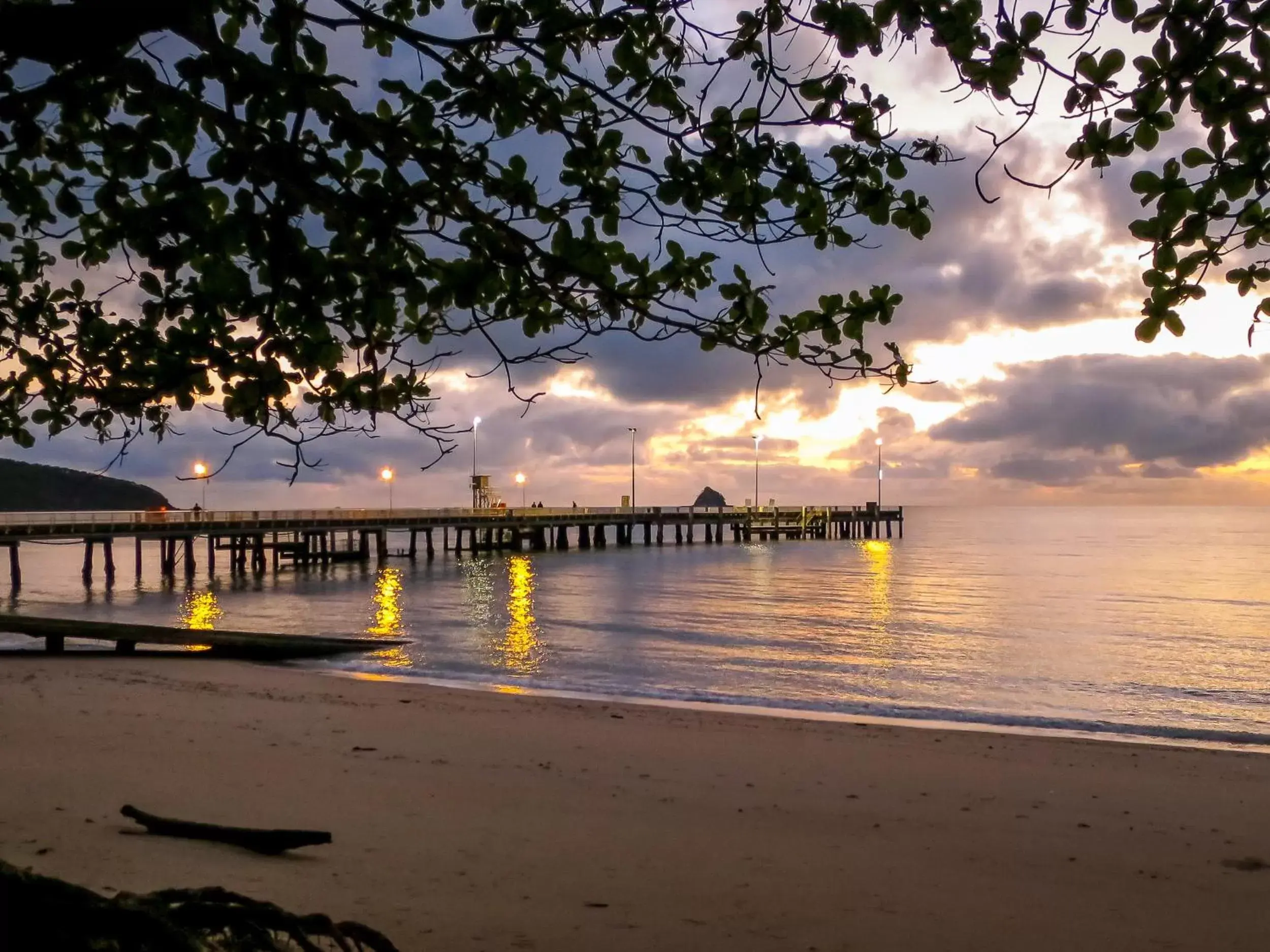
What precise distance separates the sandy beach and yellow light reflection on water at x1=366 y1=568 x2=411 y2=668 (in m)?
8.97

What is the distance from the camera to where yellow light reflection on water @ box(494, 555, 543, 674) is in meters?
21.6

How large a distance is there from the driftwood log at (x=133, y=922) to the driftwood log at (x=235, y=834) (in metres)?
2.38

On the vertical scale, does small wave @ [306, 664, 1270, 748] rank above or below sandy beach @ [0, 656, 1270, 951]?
below

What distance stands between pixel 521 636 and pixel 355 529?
121 ft

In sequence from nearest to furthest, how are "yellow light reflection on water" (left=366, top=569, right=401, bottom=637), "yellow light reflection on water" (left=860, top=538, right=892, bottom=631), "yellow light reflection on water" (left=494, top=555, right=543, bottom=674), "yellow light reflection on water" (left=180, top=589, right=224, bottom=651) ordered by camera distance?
1. "yellow light reflection on water" (left=494, top=555, right=543, bottom=674)
2. "yellow light reflection on water" (left=366, top=569, right=401, bottom=637)
3. "yellow light reflection on water" (left=180, top=589, right=224, bottom=651)
4. "yellow light reflection on water" (left=860, top=538, right=892, bottom=631)

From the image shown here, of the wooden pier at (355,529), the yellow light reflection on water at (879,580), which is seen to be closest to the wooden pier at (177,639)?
the yellow light reflection on water at (879,580)

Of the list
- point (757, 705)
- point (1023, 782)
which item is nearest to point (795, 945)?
point (1023, 782)

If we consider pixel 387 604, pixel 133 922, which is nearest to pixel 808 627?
pixel 387 604

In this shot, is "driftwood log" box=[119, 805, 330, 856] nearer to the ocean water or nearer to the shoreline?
the shoreline

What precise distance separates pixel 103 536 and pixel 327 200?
5199 centimetres

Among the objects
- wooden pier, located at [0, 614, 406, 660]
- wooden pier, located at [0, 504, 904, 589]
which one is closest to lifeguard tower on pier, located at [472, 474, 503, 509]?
wooden pier, located at [0, 504, 904, 589]

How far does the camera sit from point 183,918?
323 cm

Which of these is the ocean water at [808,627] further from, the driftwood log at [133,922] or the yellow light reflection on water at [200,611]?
the driftwood log at [133,922]

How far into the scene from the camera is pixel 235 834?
5938 mm
